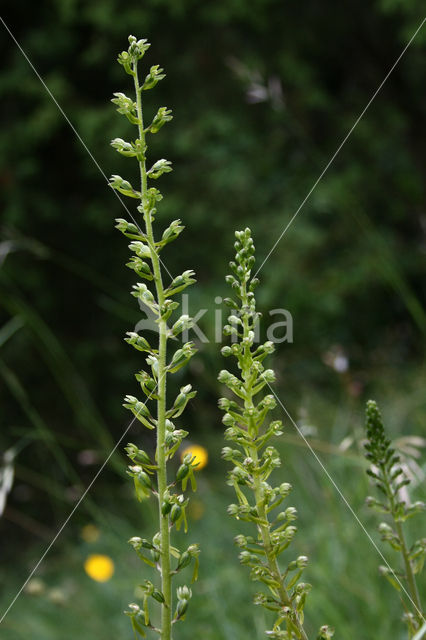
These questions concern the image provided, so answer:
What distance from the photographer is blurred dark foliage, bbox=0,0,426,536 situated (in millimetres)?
5730

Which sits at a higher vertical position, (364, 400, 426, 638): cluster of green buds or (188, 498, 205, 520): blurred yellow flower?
(364, 400, 426, 638): cluster of green buds

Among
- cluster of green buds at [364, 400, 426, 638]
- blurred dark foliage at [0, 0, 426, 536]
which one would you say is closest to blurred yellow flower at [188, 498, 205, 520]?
blurred dark foliage at [0, 0, 426, 536]

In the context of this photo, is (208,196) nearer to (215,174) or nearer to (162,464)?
(215,174)

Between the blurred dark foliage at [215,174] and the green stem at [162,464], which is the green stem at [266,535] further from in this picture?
the blurred dark foliage at [215,174]

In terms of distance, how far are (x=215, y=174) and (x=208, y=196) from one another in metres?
0.42

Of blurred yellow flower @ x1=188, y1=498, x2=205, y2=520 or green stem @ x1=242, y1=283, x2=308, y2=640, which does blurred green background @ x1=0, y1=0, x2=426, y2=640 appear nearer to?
blurred yellow flower @ x1=188, y1=498, x2=205, y2=520

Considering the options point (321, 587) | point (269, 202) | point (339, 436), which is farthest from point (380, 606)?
point (269, 202)

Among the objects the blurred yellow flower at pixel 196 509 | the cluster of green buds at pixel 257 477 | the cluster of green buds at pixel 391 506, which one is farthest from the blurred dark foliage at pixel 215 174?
the cluster of green buds at pixel 257 477

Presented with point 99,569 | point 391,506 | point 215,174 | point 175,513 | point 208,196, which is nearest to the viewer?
point 175,513

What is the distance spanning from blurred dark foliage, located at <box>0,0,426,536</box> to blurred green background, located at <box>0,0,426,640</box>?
0.02m

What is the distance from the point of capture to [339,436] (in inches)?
120

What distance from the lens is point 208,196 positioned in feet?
20.2

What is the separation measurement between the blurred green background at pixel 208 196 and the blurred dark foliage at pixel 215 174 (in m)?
0.02

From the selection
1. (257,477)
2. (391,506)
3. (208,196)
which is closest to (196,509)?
(208,196)
